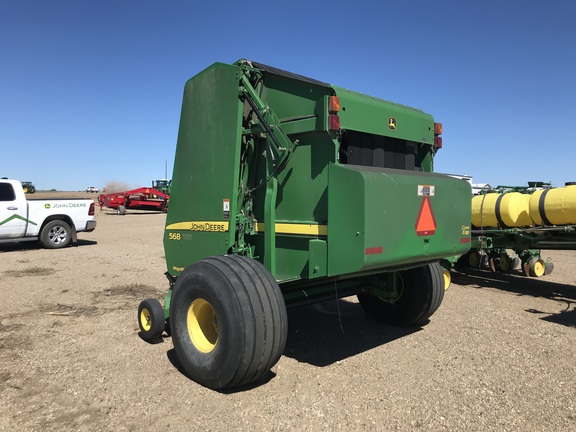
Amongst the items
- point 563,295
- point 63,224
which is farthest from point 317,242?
point 63,224

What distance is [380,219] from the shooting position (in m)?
3.76

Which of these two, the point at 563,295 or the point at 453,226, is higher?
the point at 453,226

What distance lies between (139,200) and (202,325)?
29556 mm

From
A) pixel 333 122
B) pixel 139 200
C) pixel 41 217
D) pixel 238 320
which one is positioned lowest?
pixel 238 320

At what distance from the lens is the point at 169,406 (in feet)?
11.8

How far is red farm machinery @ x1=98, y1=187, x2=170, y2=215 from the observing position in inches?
1253

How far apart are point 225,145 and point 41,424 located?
2.87 metres

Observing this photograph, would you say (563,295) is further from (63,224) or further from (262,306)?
(63,224)

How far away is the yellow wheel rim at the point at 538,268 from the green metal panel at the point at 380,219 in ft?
22.4

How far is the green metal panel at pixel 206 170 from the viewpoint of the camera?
4473mm

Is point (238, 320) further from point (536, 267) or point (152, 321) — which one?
point (536, 267)

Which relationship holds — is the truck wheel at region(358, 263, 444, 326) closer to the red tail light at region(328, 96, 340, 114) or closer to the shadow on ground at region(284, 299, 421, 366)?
the shadow on ground at region(284, 299, 421, 366)

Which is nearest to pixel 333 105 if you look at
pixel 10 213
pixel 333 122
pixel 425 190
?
pixel 333 122

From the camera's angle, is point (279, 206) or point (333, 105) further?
point (279, 206)
